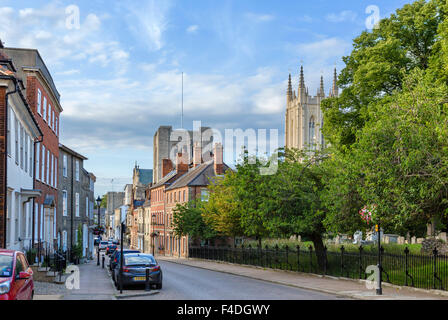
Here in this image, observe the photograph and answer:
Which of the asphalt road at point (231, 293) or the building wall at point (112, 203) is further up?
the asphalt road at point (231, 293)

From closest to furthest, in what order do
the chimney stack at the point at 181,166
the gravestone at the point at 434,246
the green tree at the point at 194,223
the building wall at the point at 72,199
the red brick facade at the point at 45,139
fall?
the gravestone at the point at 434,246 → the red brick facade at the point at 45,139 → the building wall at the point at 72,199 → the green tree at the point at 194,223 → the chimney stack at the point at 181,166

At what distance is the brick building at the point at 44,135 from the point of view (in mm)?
29109

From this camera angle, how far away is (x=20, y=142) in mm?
23438

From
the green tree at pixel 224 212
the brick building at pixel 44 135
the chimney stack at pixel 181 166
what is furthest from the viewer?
the chimney stack at pixel 181 166

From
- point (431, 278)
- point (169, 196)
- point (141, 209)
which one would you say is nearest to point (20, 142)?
point (431, 278)

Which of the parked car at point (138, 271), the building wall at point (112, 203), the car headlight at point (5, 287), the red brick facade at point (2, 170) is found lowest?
the building wall at point (112, 203)

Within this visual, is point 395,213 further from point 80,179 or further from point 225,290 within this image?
point 80,179

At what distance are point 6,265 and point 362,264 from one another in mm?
17413

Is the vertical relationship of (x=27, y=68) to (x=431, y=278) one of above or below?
above

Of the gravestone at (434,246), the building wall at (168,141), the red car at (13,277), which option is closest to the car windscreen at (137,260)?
the red car at (13,277)

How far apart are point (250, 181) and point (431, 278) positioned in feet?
40.4

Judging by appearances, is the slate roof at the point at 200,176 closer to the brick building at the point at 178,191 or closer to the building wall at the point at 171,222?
the brick building at the point at 178,191

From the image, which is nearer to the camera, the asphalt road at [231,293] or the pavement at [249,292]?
the pavement at [249,292]

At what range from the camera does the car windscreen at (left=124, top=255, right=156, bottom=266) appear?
68.8 ft
